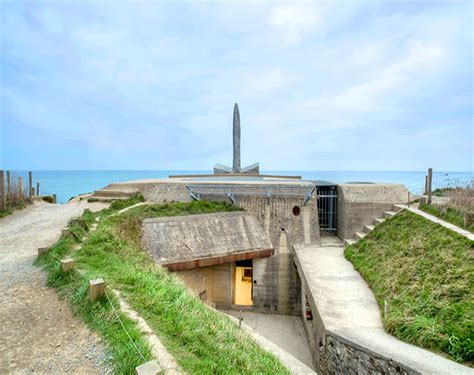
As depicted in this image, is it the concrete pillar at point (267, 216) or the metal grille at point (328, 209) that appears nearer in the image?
the concrete pillar at point (267, 216)

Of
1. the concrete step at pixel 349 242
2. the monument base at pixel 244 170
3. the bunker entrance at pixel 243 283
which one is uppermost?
the monument base at pixel 244 170

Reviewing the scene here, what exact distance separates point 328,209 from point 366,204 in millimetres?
1895

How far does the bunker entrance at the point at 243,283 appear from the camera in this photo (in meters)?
10.7

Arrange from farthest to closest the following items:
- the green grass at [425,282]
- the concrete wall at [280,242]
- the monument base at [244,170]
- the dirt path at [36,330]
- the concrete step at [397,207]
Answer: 1. the monument base at [244,170]
2. the concrete wall at [280,242]
3. the concrete step at [397,207]
4. the green grass at [425,282]
5. the dirt path at [36,330]

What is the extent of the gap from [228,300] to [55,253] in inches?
268

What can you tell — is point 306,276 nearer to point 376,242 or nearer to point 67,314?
point 376,242

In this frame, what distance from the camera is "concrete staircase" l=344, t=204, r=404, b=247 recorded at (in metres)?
10.1

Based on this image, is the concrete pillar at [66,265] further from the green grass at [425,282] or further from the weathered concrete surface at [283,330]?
the weathered concrete surface at [283,330]

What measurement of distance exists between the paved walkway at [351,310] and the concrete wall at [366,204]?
1345 millimetres

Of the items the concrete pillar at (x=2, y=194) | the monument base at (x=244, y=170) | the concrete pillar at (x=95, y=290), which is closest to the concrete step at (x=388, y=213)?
the concrete pillar at (x=95, y=290)

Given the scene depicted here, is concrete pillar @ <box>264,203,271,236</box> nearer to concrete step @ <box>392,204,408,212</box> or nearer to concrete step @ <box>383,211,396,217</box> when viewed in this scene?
concrete step @ <box>383,211,396,217</box>

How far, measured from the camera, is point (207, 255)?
895 cm

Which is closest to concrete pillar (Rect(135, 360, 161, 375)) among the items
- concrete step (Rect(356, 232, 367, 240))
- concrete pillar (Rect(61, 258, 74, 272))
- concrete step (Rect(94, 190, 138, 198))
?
concrete pillar (Rect(61, 258, 74, 272))

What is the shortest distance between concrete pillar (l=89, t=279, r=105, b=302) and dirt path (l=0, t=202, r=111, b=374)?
12.7 inches
